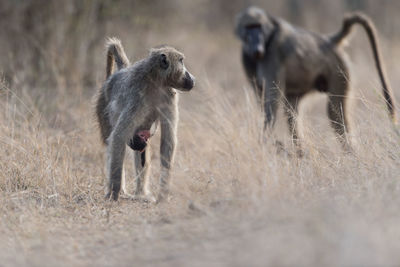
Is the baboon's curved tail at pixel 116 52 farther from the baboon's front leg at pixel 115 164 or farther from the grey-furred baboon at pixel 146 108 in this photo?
the baboon's front leg at pixel 115 164

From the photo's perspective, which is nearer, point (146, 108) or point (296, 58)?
point (146, 108)

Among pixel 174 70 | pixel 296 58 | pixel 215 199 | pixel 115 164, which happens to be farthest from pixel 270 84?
pixel 215 199

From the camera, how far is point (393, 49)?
12.2 metres

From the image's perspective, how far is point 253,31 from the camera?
21.1 feet

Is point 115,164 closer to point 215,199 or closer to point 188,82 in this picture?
point 188,82

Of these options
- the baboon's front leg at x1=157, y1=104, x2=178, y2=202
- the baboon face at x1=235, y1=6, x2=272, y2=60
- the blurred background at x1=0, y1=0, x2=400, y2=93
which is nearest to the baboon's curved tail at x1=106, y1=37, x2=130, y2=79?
the baboon's front leg at x1=157, y1=104, x2=178, y2=202

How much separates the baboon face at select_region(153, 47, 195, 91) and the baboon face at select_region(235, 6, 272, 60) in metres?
2.36

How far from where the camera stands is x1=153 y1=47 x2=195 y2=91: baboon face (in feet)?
12.9

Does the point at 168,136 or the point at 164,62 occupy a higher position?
the point at 164,62

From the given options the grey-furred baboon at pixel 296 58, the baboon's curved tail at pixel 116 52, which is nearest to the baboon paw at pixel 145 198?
the baboon's curved tail at pixel 116 52

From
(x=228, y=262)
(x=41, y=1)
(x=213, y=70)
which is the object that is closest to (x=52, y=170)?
(x=228, y=262)

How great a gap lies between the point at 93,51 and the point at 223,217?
19.7 feet

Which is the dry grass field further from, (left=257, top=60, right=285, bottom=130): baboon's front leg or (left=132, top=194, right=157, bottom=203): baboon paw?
(left=257, top=60, right=285, bottom=130): baboon's front leg

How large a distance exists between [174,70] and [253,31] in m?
2.69
